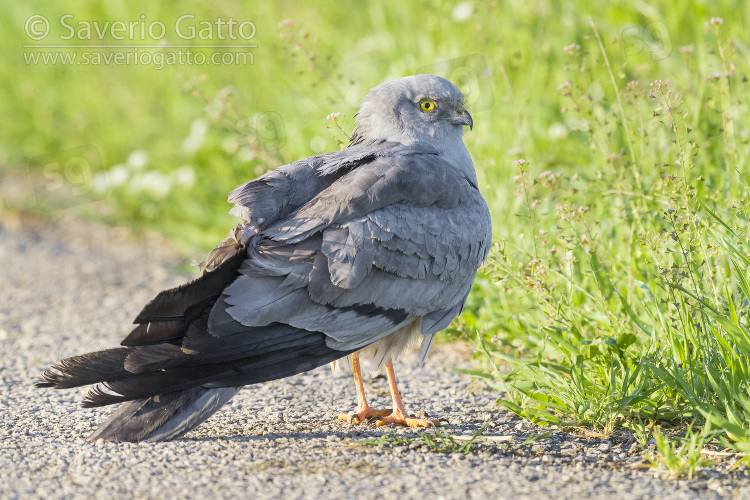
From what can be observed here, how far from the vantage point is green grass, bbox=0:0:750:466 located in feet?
11.9

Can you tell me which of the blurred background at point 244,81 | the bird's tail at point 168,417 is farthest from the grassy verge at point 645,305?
the bird's tail at point 168,417

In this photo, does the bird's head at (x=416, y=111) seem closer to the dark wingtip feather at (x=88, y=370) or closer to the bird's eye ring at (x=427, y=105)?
the bird's eye ring at (x=427, y=105)

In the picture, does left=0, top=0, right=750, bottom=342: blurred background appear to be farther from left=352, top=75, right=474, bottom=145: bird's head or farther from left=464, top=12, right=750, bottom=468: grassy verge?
left=352, top=75, right=474, bottom=145: bird's head

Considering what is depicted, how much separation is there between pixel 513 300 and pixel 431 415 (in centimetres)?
129

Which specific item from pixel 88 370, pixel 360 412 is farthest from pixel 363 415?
pixel 88 370

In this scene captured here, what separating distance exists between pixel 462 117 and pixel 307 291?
4.73ft

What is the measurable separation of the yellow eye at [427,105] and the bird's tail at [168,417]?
1844 millimetres

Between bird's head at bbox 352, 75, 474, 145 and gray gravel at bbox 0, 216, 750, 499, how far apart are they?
4.51ft

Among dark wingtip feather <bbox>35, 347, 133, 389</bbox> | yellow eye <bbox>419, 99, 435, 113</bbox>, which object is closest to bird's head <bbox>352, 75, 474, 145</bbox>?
yellow eye <bbox>419, 99, 435, 113</bbox>

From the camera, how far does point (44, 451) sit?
3326mm

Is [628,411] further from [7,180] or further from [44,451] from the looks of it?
[7,180]

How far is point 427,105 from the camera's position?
427 centimetres

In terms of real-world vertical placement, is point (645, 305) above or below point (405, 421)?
above

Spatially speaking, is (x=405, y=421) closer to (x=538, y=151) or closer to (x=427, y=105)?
(x=427, y=105)
